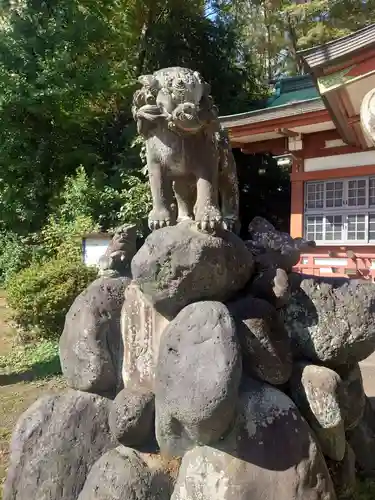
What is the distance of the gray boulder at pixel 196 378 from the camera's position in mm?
2051

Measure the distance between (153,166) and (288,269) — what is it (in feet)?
3.16

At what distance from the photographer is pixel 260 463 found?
6.83 ft

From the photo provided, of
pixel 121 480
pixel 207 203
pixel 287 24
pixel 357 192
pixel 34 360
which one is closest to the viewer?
pixel 121 480

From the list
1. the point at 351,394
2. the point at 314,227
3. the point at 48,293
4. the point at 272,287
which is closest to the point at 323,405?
the point at 351,394

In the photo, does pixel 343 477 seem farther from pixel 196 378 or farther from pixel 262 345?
pixel 196 378

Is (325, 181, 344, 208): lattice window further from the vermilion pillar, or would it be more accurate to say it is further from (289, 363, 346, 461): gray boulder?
(289, 363, 346, 461): gray boulder

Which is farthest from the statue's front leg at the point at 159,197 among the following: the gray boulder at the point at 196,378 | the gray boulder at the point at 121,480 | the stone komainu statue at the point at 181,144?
the gray boulder at the point at 121,480

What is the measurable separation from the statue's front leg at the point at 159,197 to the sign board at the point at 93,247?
14.0 ft

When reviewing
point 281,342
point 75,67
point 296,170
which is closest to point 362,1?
point 296,170

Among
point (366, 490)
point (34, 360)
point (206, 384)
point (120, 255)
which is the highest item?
point (120, 255)

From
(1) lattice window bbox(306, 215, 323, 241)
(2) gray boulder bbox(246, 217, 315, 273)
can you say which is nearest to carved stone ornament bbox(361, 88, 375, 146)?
(2) gray boulder bbox(246, 217, 315, 273)

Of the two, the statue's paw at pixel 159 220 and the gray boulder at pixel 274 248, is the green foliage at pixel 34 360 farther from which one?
the gray boulder at pixel 274 248

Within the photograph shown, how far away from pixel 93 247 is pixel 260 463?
5.44 metres

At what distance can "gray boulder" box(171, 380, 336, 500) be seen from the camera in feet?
6.72
